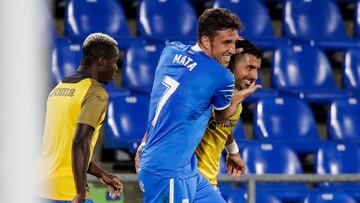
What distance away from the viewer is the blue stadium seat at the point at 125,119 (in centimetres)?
546

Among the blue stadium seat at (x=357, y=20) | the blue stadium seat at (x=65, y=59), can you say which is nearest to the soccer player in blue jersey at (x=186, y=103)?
the blue stadium seat at (x=65, y=59)

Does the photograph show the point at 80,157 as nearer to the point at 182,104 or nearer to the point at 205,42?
the point at 182,104

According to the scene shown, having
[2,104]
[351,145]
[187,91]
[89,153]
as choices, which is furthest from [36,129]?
[351,145]

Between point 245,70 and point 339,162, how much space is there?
8.63 ft

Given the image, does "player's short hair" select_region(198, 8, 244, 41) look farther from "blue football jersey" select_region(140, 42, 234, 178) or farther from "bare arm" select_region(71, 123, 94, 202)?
"bare arm" select_region(71, 123, 94, 202)

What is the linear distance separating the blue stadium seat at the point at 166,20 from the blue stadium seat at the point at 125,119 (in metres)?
0.82

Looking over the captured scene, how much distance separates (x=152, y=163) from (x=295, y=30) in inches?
153

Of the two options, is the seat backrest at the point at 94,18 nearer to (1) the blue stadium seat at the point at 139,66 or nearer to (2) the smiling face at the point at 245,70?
(1) the blue stadium seat at the point at 139,66

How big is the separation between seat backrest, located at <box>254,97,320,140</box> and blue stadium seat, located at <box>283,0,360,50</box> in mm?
840

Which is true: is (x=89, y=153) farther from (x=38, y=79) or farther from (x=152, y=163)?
(x=38, y=79)

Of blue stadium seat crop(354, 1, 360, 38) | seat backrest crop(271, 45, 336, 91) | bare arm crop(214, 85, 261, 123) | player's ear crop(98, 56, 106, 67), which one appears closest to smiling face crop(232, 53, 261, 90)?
bare arm crop(214, 85, 261, 123)

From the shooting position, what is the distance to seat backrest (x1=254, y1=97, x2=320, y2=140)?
19.7ft

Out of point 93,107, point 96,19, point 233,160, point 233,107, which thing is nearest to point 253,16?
point 96,19

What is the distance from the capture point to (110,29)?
6336mm
